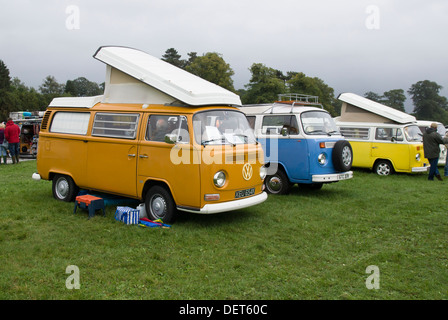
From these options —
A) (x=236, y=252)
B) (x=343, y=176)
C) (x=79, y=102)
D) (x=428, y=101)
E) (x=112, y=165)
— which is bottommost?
(x=236, y=252)

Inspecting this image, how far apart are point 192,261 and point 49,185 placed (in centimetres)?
744

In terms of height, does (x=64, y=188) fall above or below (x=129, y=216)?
above

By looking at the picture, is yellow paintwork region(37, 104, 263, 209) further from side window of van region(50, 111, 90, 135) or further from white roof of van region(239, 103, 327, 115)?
white roof of van region(239, 103, 327, 115)

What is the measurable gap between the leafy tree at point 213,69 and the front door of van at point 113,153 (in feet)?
176

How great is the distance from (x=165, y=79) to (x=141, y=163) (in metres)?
1.68

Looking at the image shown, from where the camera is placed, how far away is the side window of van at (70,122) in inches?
338

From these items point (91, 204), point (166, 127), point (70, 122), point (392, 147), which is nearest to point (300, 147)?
point (166, 127)

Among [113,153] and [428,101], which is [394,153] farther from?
[428,101]

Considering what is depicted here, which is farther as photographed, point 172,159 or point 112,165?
point 112,165

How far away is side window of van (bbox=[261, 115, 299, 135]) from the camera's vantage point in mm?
10173

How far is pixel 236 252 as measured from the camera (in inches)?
233

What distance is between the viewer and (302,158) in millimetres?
9812
